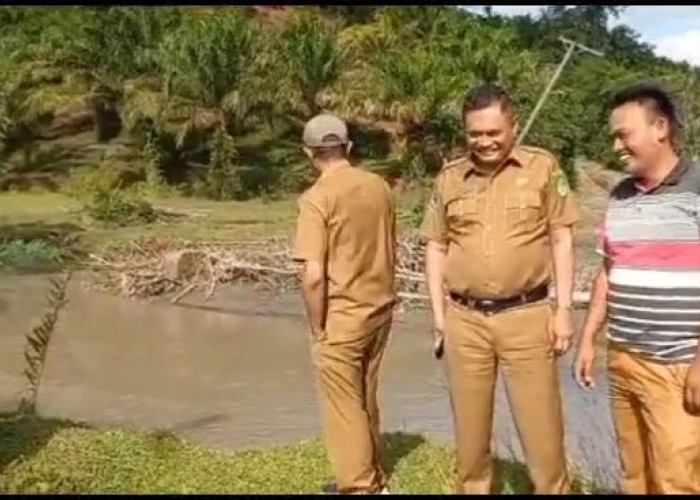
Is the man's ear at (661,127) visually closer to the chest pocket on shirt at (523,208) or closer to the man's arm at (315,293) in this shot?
the chest pocket on shirt at (523,208)

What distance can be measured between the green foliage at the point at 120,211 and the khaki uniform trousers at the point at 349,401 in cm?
1506

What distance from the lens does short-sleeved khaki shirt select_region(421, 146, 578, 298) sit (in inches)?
159

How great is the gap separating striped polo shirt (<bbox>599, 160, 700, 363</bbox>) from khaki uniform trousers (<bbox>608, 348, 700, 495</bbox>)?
0.19 feet

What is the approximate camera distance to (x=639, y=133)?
3.53m

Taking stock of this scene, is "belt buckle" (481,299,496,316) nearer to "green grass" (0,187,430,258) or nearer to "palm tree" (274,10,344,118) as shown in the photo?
"green grass" (0,187,430,258)

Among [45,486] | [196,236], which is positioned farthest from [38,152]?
[45,486]

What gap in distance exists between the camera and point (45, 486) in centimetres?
A: 496

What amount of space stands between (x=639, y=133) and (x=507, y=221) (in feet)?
2.13

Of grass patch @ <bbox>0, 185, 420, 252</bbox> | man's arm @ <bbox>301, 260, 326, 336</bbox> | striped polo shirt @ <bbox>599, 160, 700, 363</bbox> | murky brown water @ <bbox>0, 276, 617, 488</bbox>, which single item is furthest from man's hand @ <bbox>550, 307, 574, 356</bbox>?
grass patch @ <bbox>0, 185, 420, 252</bbox>

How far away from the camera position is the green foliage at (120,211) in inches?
770

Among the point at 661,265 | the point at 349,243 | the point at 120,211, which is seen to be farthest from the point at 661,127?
the point at 120,211

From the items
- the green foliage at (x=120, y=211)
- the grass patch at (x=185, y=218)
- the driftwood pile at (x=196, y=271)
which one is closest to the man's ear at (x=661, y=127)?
the driftwood pile at (x=196, y=271)

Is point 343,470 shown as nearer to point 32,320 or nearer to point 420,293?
point 420,293

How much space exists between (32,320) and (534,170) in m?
10.4
